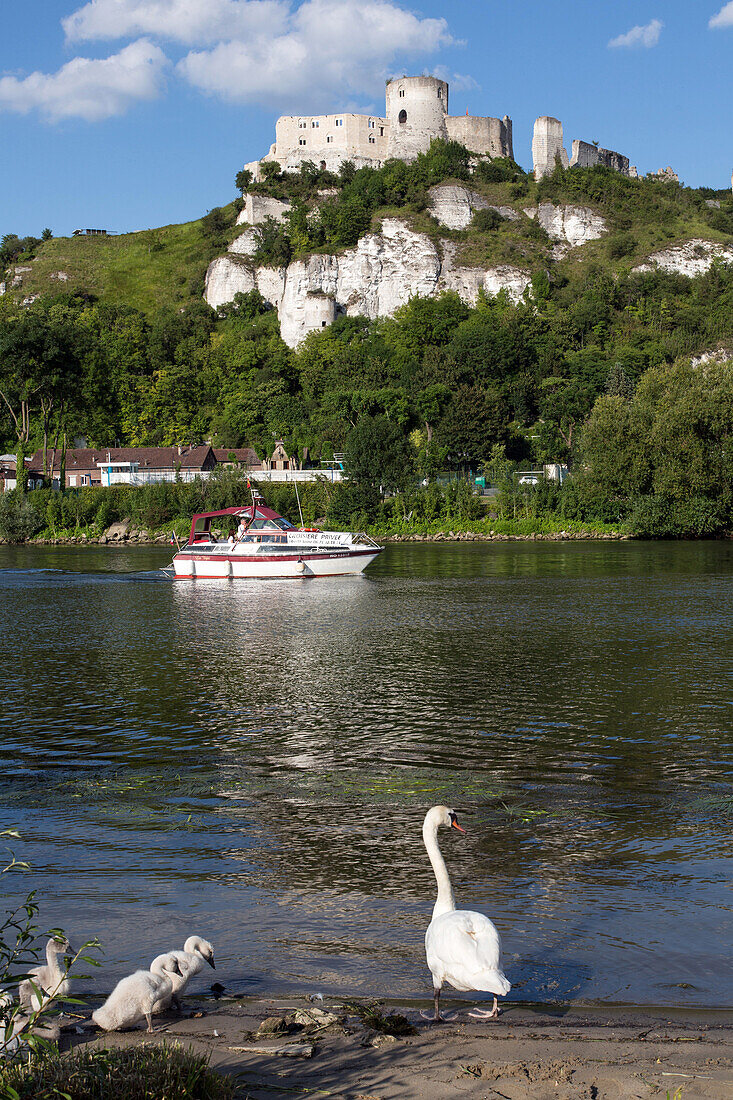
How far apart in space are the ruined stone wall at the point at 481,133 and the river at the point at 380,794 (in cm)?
14009

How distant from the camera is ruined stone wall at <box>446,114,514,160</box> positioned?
15000 cm

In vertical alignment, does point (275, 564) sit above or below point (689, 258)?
below

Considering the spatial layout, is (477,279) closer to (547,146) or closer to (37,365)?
(547,146)

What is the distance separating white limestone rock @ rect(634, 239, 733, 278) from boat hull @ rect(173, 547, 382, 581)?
10119 centimetres

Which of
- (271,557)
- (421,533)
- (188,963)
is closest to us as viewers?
(188,963)

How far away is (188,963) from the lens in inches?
252

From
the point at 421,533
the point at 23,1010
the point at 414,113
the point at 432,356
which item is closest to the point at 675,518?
the point at 421,533

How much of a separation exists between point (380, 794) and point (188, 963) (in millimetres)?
5627

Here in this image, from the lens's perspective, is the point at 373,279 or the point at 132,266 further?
the point at 132,266

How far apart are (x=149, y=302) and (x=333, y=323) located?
114 ft

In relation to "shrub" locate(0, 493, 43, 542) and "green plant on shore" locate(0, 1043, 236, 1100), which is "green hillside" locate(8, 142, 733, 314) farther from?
"green plant on shore" locate(0, 1043, 236, 1100)

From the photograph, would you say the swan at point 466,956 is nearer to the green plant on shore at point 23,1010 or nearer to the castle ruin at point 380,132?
the green plant on shore at point 23,1010

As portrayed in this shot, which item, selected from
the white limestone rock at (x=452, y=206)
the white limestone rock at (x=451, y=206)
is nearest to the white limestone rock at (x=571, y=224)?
the white limestone rock at (x=452, y=206)

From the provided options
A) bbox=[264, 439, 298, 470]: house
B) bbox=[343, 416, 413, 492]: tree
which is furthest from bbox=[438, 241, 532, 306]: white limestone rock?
bbox=[343, 416, 413, 492]: tree
